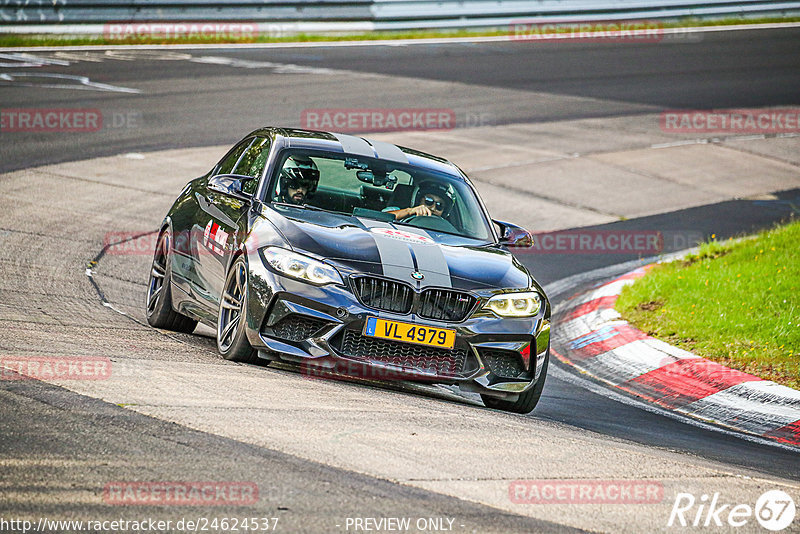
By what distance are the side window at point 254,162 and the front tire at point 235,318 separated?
881 millimetres

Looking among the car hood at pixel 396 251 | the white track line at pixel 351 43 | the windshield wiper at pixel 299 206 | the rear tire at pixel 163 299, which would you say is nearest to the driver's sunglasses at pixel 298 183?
the windshield wiper at pixel 299 206

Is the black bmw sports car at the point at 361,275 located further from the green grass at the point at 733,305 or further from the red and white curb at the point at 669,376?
the green grass at the point at 733,305

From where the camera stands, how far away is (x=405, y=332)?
6777mm

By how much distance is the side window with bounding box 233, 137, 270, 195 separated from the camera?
8.15 m

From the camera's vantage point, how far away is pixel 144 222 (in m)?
12.8

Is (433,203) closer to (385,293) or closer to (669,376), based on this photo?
(385,293)

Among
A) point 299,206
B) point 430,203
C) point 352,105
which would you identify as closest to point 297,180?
point 299,206

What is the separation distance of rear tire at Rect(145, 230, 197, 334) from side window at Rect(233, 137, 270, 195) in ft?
2.66

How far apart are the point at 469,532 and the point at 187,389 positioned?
215 centimetres

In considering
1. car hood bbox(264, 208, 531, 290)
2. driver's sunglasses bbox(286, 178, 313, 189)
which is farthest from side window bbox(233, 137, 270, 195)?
car hood bbox(264, 208, 531, 290)

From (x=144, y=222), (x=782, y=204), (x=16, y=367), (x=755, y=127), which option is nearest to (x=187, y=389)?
(x=16, y=367)

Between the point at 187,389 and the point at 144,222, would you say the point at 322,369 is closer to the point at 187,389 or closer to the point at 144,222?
the point at 187,389

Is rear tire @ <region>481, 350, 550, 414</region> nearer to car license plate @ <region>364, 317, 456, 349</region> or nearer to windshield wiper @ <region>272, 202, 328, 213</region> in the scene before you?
car license plate @ <region>364, 317, 456, 349</region>

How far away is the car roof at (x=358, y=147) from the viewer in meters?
8.39
